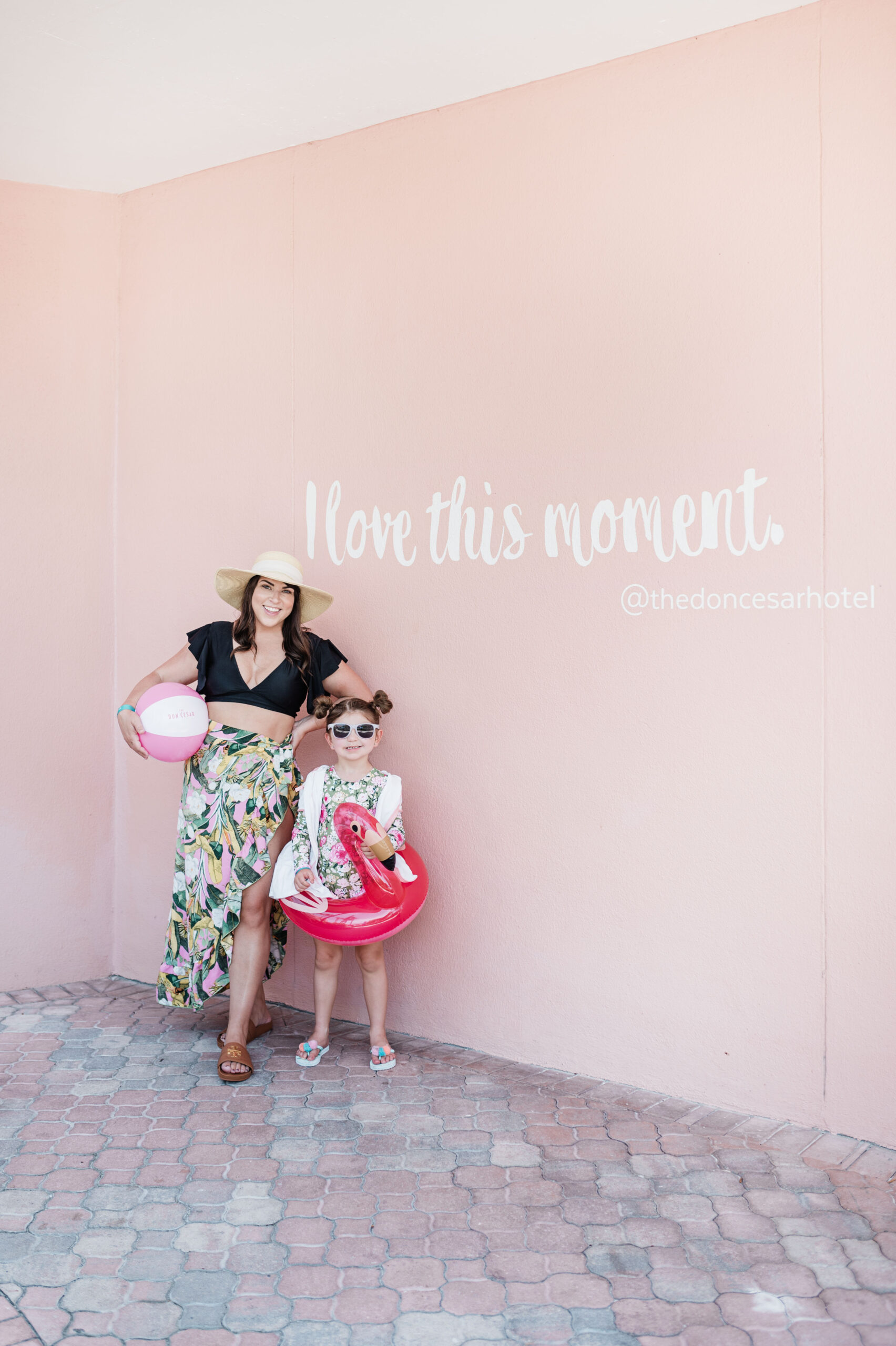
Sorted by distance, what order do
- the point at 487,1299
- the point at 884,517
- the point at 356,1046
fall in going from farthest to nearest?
1. the point at 356,1046
2. the point at 884,517
3. the point at 487,1299

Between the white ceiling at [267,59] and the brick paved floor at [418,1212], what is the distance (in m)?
3.52

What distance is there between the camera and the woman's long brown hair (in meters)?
3.81

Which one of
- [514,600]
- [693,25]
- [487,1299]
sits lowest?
[487,1299]

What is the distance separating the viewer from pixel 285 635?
383 centimetres

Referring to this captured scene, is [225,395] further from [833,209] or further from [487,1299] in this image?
[487,1299]

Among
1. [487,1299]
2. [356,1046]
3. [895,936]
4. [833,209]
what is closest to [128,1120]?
[356,1046]

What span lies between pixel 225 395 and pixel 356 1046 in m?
2.75

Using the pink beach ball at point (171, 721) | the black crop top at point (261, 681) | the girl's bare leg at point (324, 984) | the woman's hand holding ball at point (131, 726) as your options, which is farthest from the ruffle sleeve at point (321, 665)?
the girl's bare leg at point (324, 984)

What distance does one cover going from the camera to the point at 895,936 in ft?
10.0

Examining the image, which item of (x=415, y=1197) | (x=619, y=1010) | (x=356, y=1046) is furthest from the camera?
(x=356, y=1046)

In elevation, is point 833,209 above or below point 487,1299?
above

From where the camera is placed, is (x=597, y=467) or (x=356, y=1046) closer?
(x=597, y=467)

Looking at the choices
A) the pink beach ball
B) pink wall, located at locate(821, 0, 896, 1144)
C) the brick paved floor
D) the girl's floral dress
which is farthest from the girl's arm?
pink wall, located at locate(821, 0, 896, 1144)

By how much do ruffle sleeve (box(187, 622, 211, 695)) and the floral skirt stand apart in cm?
21
